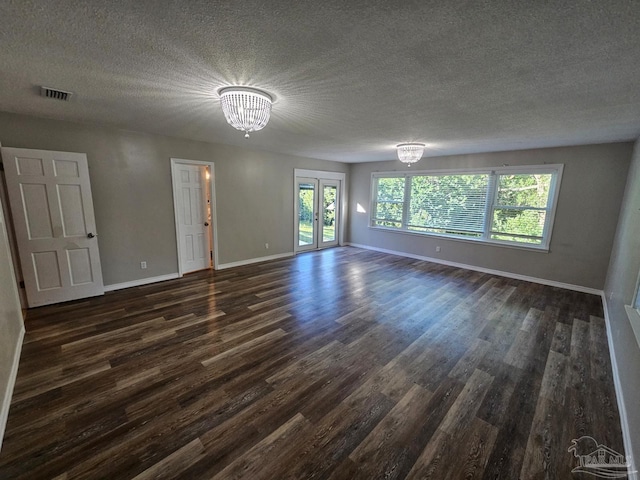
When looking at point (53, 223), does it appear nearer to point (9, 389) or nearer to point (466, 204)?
point (9, 389)

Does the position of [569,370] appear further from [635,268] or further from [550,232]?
[550,232]

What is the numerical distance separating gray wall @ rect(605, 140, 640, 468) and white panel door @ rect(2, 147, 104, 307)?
18.5ft

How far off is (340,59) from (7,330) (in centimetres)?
340

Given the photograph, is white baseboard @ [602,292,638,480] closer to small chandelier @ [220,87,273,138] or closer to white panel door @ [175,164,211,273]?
small chandelier @ [220,87,273,138]

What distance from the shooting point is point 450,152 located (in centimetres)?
529

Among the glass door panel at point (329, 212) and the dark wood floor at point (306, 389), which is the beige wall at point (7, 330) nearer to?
the dark wood floor at point (306, 389)

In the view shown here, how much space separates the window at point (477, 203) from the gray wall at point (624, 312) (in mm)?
1009

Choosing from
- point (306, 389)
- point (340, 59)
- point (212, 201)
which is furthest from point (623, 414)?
point (212, 201)

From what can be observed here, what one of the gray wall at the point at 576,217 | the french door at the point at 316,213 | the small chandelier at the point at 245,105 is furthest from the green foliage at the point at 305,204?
the small chandelier at the point at 245,105

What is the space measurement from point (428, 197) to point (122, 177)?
5967 mm

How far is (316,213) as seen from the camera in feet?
23.3

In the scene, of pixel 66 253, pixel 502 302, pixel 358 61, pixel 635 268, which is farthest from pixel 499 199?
pixel 66 253

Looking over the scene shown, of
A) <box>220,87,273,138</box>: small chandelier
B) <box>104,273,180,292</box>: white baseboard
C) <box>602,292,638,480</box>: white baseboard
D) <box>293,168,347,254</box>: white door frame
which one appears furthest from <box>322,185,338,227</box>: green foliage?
<box>602,292,638,480</box>: white baseboard

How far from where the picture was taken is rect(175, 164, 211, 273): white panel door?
15.6 ft
